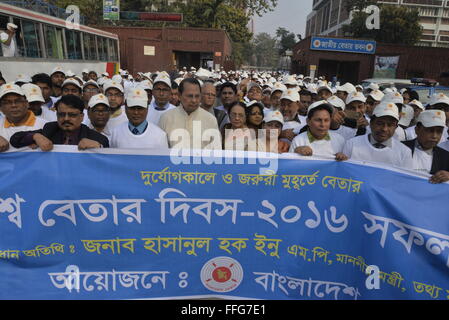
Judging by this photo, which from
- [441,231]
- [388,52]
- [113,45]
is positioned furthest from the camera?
[388,52]

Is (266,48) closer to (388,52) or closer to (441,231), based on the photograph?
(388,52)

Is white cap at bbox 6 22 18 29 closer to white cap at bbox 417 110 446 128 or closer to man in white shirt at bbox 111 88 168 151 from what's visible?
man in white shirt at bbox 111 88 168 151

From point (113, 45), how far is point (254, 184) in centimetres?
2100

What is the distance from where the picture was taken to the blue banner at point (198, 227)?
254 centimetres

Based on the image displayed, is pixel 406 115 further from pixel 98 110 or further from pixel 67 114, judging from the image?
pixel 67 114

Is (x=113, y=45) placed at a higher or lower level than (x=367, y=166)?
higher

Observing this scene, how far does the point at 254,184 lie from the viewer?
104 inches

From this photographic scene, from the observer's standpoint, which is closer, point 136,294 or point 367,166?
point 367,166

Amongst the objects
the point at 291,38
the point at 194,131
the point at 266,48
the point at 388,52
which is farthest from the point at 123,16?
the point at 266,48

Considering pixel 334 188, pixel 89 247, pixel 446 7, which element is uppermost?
pixel 446 7

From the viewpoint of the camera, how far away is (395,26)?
4097 centimetres

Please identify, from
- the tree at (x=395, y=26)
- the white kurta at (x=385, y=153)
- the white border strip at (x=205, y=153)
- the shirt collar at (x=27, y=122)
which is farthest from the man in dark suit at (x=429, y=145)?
the tree at (x=395, y=26)

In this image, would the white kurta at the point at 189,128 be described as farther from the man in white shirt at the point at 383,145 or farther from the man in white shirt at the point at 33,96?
the man in white shirt at the point at 33,96

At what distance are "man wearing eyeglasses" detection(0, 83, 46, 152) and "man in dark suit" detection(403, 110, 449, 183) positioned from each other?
3.63 m
